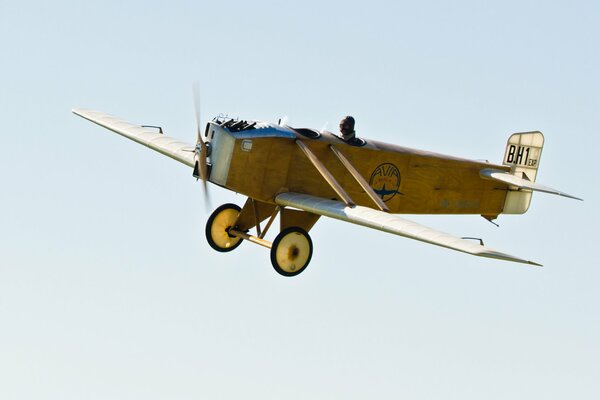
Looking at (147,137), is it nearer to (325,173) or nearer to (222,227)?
(222,227)

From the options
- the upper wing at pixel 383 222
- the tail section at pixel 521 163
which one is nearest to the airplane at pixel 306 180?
the upper wing at pixel 383 222

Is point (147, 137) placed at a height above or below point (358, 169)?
below

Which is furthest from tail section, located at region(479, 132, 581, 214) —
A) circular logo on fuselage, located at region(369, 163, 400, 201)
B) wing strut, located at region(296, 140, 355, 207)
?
wing strut, located at region(296, 140, 355, 207)

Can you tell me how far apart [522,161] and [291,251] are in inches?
271

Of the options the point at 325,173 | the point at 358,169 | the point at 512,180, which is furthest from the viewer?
the point at 512,180

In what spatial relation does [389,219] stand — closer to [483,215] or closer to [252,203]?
[252,203]

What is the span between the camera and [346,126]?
20.0m

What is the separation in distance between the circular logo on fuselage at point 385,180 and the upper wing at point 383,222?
1.75 meters

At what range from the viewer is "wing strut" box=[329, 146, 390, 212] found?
19.0 m

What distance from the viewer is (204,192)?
18.9 m

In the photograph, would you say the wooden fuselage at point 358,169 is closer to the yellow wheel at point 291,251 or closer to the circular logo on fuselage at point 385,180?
the circular logo on fuselage at point 385,180

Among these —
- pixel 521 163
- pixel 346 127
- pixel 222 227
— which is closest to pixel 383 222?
pixel 346 127

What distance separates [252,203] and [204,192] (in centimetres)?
127

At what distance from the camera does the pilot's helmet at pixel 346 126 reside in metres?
20.0
